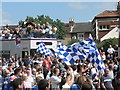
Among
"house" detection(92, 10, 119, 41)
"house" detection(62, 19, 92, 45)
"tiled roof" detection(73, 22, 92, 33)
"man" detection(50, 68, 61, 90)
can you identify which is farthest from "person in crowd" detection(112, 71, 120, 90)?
"tiled roof" detection(73, 22, 92, 33)

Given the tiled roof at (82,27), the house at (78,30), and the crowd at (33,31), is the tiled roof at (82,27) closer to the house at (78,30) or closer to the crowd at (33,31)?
the house at (78,30)

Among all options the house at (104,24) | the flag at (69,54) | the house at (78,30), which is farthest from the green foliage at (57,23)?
the flag at (69,54)

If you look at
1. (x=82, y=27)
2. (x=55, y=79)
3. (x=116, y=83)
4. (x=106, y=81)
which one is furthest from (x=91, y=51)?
(x=82, y=27)

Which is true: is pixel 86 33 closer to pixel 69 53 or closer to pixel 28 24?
pixel 28 24

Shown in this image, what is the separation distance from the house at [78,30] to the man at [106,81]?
74197mm

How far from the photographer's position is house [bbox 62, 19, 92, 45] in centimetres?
8644

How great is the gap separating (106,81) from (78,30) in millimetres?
79262

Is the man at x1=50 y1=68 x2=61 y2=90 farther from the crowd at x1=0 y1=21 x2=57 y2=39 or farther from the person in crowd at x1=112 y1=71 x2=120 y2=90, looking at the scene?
the crowd at x1=0 y1=21 x2=57 y2=39

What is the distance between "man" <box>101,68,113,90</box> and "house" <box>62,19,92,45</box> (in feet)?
243

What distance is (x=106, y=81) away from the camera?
10039 mm

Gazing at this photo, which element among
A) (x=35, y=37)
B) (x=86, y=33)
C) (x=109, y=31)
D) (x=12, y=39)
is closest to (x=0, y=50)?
(x=12, y=39)

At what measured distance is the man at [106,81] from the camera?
966 cm

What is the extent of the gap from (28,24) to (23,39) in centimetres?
193

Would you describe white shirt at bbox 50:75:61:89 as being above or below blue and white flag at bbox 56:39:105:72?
below
